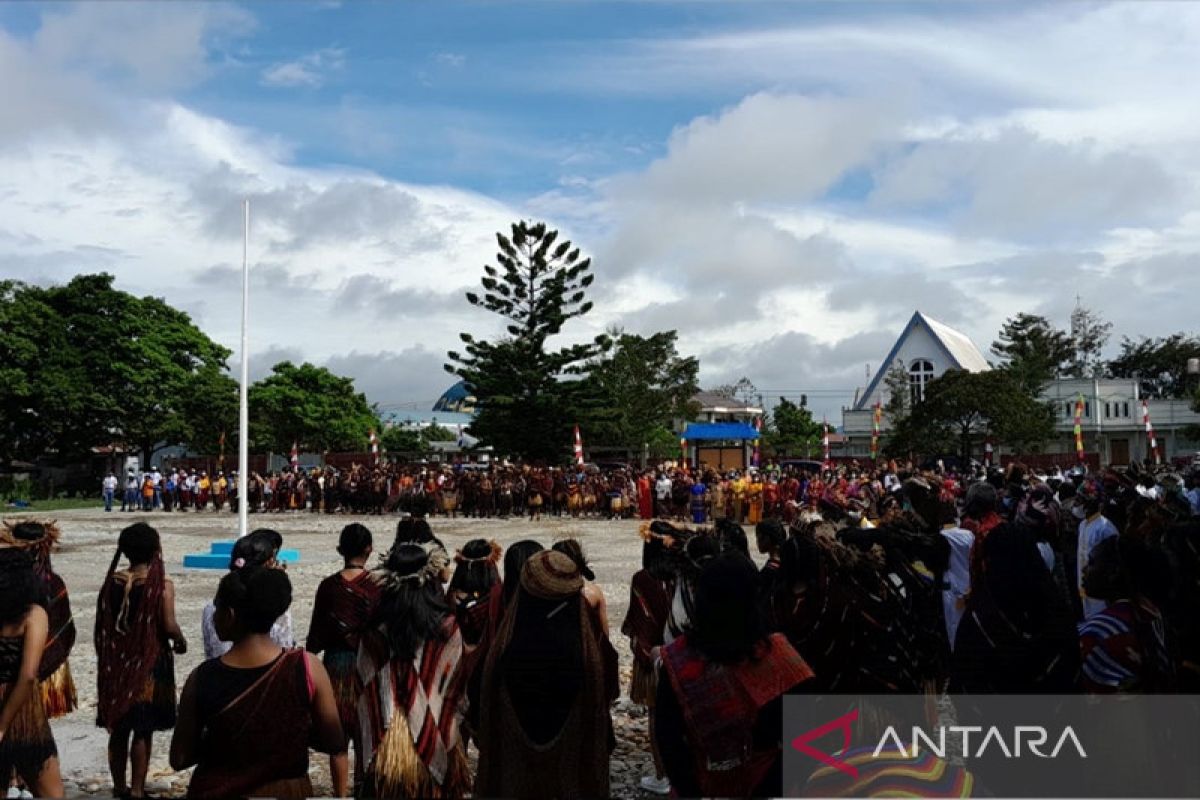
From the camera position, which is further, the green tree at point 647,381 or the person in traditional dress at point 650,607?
the green tree at point 647,381

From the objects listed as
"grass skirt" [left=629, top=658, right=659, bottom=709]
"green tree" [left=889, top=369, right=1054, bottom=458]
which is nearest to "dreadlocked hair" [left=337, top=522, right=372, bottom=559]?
"grass skirt" [left=629, top=658, right=659, bottom=709]

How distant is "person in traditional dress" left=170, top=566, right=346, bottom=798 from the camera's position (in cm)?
309

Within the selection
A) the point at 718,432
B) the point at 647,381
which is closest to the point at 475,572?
the point at 718,432

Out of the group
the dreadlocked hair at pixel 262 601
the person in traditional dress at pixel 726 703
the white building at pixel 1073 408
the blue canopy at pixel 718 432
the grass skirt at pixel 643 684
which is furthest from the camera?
the white building at pixel 1073 408

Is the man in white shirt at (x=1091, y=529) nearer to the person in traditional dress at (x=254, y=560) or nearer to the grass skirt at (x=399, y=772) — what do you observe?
the grass skirt at (x=399, y=772)

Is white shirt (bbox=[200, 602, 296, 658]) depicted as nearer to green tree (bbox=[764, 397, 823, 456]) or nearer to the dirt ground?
the dirt ground

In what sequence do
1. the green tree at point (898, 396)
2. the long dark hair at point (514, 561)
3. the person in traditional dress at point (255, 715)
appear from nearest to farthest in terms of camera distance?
the person in traditional dress at point (255, 715), the long dark hair at point (514, 561), the green tree at point (898, 396)

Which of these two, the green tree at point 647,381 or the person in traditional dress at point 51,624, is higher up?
the green tree at point 647,381

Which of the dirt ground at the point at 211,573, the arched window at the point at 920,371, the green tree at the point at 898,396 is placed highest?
the arched window at the point at 920,371

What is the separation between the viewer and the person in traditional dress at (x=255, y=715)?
309 centimetres

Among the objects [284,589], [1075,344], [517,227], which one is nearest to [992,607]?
[284,589]

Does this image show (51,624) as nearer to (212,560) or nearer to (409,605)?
(409,605)

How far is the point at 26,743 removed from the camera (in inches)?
171

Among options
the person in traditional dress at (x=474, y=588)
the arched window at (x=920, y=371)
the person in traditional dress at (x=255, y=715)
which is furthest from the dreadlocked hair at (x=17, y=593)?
the arched window at (x=920, y=371)
